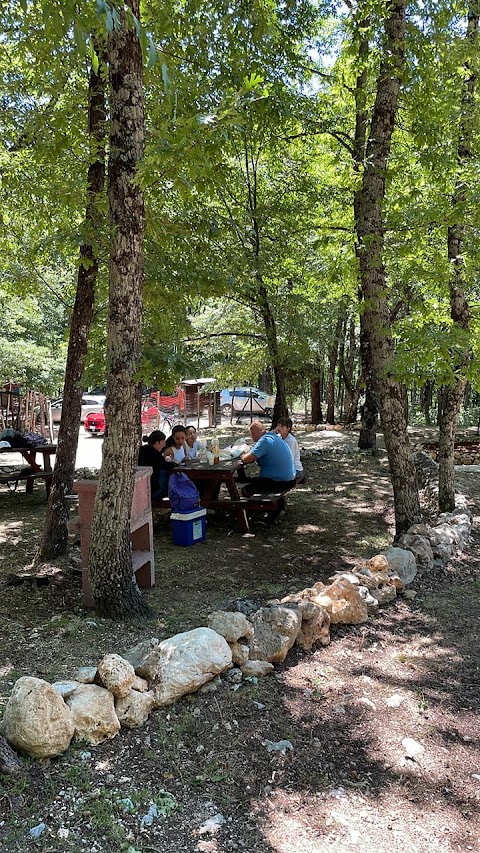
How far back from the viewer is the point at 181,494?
6750 millimetres

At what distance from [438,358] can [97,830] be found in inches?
195

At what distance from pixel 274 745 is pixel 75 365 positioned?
158 inches

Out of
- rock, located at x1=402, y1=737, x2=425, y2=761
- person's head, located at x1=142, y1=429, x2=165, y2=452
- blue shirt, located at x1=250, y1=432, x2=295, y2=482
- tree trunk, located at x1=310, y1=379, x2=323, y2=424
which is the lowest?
rock, located at x1=402, y1=737, x2=425, y2=761

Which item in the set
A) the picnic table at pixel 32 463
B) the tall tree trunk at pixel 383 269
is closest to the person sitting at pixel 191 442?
the picnic table at pixel 32 463

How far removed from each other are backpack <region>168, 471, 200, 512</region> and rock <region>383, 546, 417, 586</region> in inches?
86.3

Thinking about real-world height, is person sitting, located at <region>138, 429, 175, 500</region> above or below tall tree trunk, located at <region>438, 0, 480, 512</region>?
below

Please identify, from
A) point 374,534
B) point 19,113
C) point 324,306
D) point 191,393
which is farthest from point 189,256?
point 191,393

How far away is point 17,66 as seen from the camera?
6.91 meters

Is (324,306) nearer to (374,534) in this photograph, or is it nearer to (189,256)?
(374,534)

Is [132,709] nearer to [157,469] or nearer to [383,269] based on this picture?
[157,469]

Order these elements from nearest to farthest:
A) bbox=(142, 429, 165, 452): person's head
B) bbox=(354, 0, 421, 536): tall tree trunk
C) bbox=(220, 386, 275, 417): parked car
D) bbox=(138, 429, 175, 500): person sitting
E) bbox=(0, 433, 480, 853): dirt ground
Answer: bbox=(0, 433, 480, 853): dirt ground < bbox=(354, 0, 421, 536): tall tree trunk < bbox=(138, 429, 175, 500): person sitting < bbox=(142, 429, 165, 452): person's head < bbox=(220, 386, 275, 417): parked car

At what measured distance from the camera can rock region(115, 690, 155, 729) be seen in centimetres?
302

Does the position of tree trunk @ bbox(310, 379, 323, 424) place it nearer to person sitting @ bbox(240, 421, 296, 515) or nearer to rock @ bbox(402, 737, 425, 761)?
person sitting @ bbox(240, 421, 296, 515)

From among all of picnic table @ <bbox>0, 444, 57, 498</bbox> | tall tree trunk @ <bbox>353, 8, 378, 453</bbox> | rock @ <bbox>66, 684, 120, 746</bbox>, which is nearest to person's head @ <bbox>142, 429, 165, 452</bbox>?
picnic table @ <bbox>0, 444, 57, 498</bbox>
